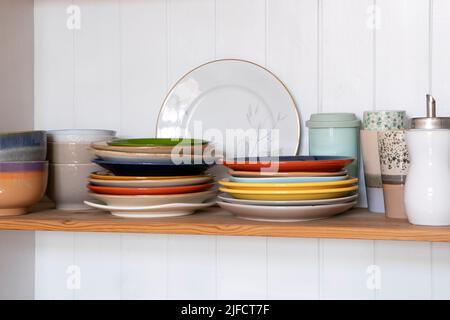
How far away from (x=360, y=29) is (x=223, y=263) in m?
0.55

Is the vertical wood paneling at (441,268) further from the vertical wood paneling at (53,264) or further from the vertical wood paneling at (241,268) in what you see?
the vertical wood paneling at (53,264)

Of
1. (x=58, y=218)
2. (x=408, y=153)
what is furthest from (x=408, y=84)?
(x=58, y=218)

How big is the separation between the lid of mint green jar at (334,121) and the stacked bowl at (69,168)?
416 millimetres

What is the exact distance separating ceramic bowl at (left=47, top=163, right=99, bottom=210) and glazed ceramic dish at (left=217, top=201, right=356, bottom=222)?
29 cm

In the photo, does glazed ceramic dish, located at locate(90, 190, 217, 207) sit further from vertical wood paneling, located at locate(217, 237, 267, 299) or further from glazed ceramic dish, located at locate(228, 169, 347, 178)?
vertical wood paneling, located at locate(217, 237, 267, 299)

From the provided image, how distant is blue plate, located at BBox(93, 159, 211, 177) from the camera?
38.7 inches

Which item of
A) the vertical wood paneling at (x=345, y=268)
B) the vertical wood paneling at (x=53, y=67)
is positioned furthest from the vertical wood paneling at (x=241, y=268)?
the vertical wood paneling at (x=53, y=67)

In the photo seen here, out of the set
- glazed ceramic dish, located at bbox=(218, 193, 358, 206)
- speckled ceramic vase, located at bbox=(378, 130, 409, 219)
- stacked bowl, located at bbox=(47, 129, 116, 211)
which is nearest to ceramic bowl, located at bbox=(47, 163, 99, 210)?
stacked bowl, located at bbox=(47, 129, 116, 211)

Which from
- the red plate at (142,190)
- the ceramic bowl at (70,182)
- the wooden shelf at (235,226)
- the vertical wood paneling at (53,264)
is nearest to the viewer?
the wooden shelf at (235,226)

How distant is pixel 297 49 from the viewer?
3.85 ft

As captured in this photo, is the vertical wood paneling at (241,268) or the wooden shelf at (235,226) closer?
the wooden shelf at (235,226)

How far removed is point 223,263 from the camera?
1.22 m

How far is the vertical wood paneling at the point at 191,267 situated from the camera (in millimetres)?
1225
